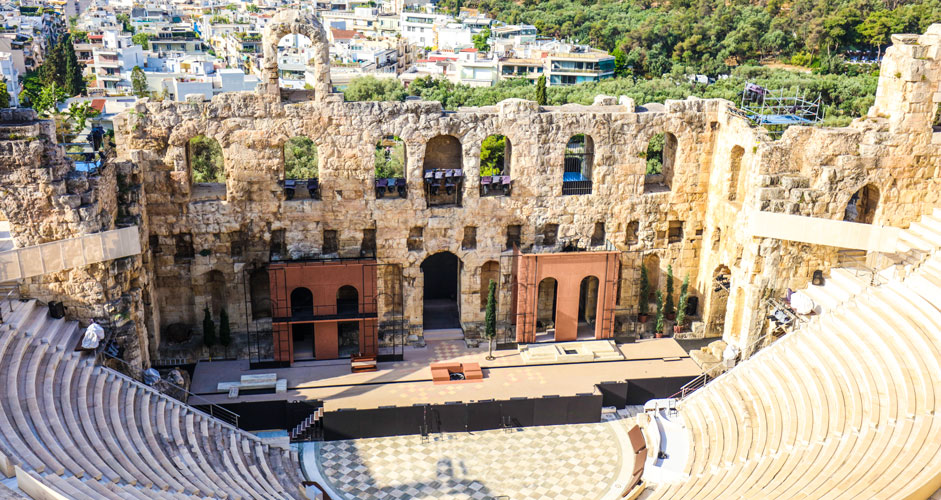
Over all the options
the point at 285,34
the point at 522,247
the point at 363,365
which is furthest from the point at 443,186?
the point at 285,34

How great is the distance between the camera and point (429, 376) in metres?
31.3

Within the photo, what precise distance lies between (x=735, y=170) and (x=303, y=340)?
59.5ft

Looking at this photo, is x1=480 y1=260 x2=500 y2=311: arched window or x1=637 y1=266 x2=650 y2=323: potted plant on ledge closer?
x1=480 y1=260 x2=500 y2=311: arched window

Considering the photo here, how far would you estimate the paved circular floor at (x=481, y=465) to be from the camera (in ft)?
83.4

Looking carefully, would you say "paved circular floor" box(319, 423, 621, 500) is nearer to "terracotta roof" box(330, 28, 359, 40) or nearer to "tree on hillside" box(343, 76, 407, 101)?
"tree on hillside" box(343, 76, 407, 101)

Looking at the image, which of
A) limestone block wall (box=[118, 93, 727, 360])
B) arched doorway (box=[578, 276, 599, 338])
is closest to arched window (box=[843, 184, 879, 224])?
limestone block wall (box=[118, 93, 727, 360])

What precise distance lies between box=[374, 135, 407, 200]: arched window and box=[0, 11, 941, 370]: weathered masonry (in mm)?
115

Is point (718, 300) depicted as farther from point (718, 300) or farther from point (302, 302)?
point (302, 302)

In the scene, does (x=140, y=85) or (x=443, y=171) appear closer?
(x=443, y=171)

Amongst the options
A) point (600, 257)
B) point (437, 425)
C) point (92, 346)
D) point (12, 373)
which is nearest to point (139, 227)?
point (92, 346)

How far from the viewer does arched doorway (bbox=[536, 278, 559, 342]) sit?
35094mm

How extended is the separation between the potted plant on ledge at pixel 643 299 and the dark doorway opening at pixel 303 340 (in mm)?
13357

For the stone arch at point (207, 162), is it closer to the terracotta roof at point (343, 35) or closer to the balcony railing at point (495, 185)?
the balcony railing at point (495, 185)

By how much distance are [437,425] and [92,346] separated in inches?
429
